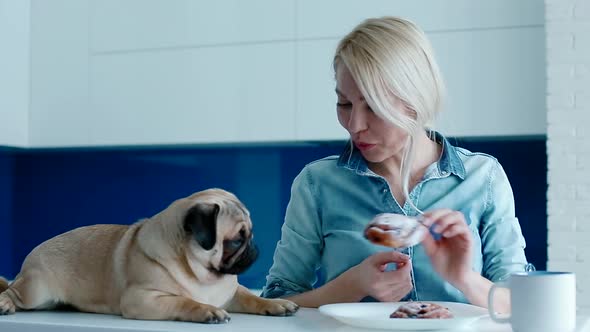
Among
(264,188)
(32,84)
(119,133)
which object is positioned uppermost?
(32,84)

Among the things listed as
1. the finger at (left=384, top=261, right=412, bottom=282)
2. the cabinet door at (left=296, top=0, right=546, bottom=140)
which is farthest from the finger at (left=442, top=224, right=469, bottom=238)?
the cabinet door at (left=296, top=0, right=546, bottom=140)

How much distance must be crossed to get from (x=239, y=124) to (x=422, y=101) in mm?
1519

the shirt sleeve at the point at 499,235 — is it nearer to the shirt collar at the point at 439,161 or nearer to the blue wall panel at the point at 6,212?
the shirt collar at the point at 439,161

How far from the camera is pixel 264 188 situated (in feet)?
10.4

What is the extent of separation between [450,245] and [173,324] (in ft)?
1.49

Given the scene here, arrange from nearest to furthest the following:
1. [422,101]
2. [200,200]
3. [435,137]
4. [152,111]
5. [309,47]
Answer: [200,200] < [422,101] < [435,137] < [309,47] < [152,111]

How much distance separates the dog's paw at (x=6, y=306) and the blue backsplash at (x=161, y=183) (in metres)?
1.89

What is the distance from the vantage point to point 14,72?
3.05 metres


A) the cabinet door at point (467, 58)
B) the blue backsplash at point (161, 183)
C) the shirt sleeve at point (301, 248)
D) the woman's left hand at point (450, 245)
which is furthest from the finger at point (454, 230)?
the blue backsplash at point (161, 183)

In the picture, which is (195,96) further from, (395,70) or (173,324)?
(173,324)

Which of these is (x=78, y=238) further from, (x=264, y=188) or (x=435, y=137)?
(x=264, y=188)

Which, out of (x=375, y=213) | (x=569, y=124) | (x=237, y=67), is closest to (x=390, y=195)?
(x=375, y=213)

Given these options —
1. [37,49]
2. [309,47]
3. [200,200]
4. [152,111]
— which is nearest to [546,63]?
[309,47]

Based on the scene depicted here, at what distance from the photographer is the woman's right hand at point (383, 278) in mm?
1238
